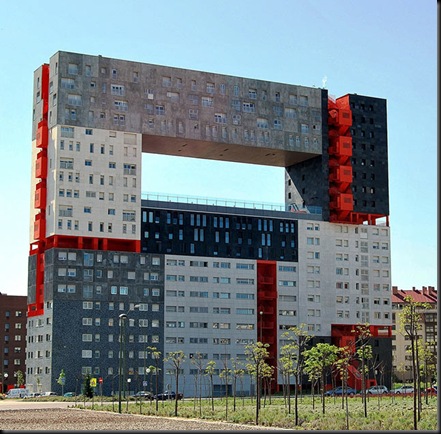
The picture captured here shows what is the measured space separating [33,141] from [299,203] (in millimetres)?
48301

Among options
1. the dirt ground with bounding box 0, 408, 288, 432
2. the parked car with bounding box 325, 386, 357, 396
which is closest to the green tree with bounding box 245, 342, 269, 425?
the dirt ground with bounding box 0, 408, 288, 432

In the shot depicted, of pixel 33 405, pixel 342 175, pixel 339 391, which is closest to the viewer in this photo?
→ pixel 33 405

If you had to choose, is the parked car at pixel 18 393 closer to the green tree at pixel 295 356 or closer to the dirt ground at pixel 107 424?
the green tree at pixel 295 356

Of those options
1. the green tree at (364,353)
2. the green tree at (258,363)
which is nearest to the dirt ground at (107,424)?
the green tree at (258,363)

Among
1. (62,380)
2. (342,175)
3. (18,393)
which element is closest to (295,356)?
(342,175)

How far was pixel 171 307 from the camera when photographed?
156 m

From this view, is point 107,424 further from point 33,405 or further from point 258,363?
point 33,405

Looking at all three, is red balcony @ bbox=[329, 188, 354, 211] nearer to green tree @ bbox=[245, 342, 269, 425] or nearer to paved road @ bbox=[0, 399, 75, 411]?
green tree @ bbox=[245, 342, 269, 425]

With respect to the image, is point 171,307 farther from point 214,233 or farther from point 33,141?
point 33,141

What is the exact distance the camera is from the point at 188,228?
157875 mm

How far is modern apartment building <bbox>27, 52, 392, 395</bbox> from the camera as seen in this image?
150 meters


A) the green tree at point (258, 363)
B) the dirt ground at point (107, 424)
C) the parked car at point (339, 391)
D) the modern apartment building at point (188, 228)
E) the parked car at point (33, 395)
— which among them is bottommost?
the parked car at point (33, 395)

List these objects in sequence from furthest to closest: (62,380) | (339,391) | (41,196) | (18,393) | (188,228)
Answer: (188,228) < (41,196) < (18,393) < (339,391) < (62,380)

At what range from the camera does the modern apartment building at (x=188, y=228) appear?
14988cm
